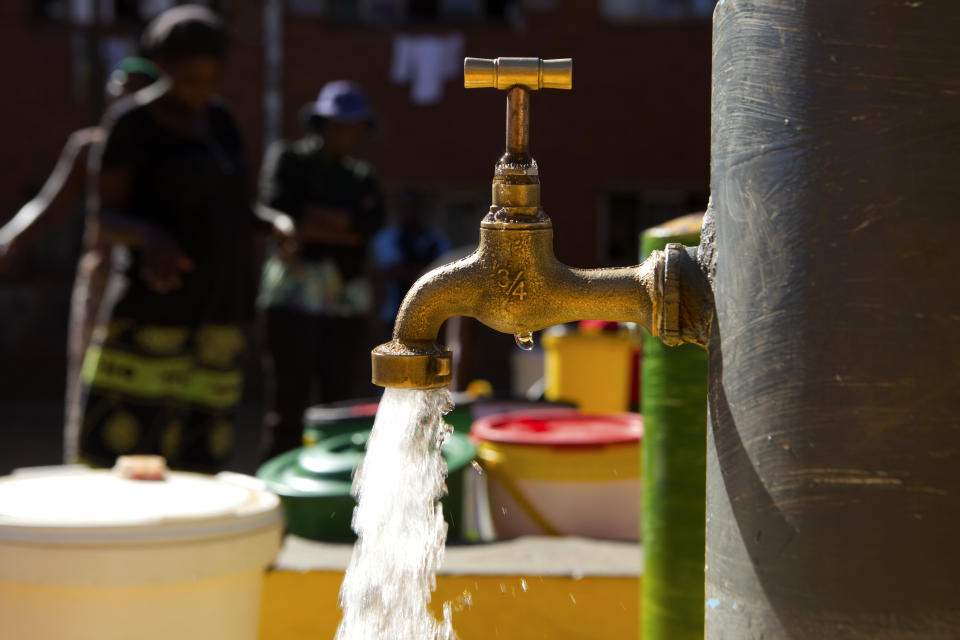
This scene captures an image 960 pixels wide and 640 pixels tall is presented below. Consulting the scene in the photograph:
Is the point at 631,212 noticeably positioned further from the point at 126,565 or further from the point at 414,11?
the point at 126,565

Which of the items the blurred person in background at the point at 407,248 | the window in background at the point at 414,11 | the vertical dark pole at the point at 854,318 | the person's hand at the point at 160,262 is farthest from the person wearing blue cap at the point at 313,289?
the window in background at the point at 414,11

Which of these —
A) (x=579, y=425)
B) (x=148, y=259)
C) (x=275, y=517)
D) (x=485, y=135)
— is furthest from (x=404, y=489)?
(x=485, y=135)

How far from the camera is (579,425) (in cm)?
264

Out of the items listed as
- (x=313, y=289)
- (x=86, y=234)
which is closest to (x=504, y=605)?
(x=86, y=234)

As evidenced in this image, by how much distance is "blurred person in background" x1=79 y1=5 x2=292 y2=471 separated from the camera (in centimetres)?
290

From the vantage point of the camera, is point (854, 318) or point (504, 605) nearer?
point (854, 318)

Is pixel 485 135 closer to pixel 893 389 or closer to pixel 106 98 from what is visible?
pixel 106 98

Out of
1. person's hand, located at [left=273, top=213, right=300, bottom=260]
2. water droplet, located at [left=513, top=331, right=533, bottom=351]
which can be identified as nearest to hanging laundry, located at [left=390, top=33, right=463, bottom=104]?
person's hand, located at [left=273, top=213, right=300, bottom=260]

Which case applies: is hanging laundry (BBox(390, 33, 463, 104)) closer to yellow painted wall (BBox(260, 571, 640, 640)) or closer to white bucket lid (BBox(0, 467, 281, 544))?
yellow painted wall (BBox(260, 571, 640, 640))

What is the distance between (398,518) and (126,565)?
0.34 m

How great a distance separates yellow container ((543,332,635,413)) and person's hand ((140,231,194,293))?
208 cm

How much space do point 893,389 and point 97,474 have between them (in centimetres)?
118

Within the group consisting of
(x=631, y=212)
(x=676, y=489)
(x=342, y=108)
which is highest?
(x=631, y=212)

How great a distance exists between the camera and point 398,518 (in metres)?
1.32
